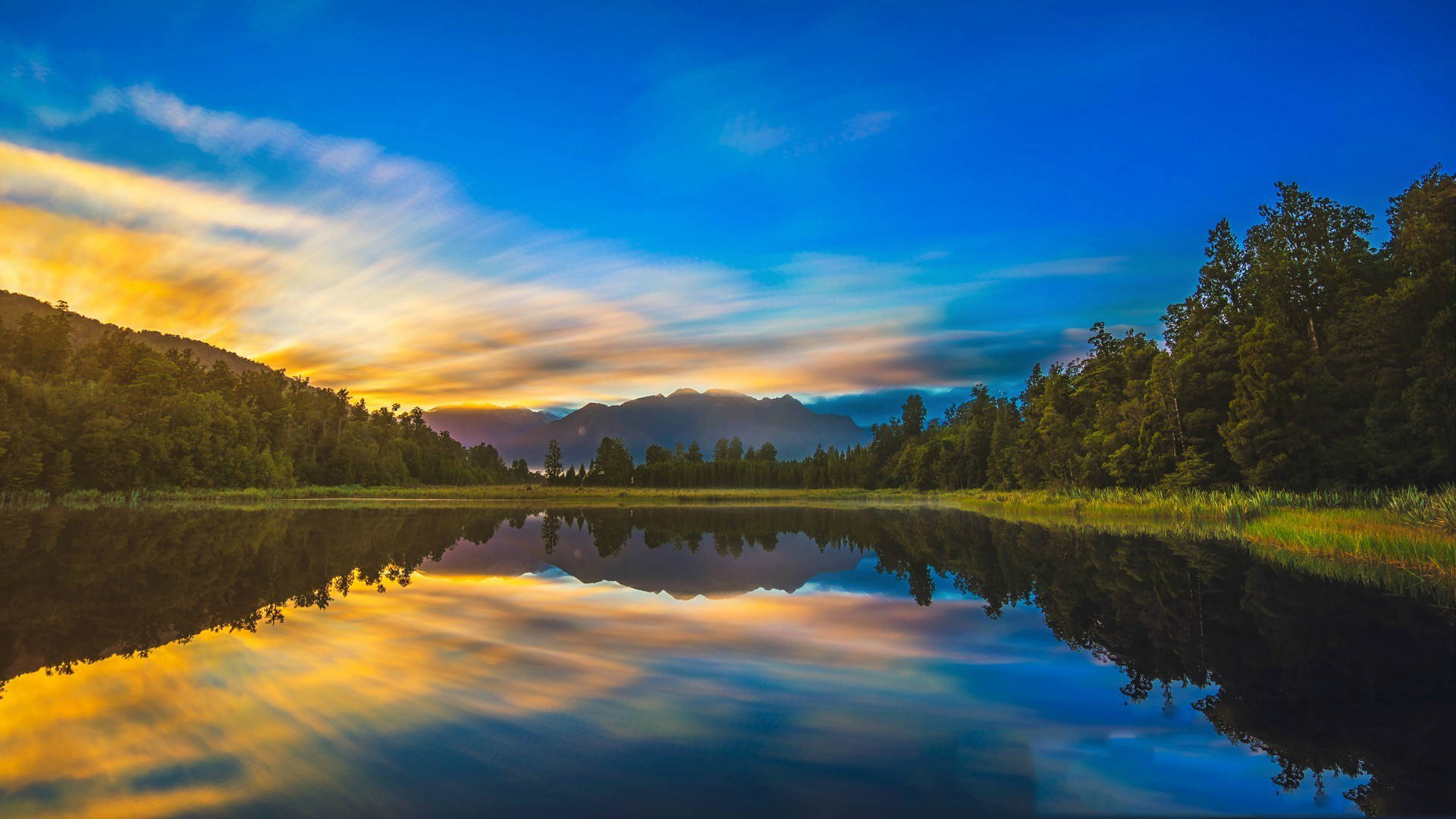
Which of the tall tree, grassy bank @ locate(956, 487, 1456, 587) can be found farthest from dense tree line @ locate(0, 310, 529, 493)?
grassy bank @ locate(956, 487, 1456, 587)

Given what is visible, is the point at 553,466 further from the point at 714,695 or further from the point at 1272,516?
the point at 714,695

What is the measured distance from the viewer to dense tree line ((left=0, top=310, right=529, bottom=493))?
51031mm

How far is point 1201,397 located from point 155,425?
82393mm

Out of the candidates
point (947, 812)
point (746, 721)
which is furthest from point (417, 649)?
point (947, 812)

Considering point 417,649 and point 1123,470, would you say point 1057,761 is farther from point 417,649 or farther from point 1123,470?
point 1123,470

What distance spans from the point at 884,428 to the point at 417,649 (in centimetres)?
13723

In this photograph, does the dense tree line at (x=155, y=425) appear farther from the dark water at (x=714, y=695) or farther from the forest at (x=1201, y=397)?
the dark water at (x=714, y=695)

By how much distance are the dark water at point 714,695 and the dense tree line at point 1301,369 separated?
2109 centimetres

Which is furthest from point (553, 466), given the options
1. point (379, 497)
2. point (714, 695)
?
point (714, 695)

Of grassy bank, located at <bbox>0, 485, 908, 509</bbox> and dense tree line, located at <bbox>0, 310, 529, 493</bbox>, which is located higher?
dense tree line, located at <bbox>0, 310, 529, 493</bbox>

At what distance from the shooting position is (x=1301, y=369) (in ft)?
107

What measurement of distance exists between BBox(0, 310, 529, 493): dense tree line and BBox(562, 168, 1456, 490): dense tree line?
242 ft

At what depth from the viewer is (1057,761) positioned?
201 inches

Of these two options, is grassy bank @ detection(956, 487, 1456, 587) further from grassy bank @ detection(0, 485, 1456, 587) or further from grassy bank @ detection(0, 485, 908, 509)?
grassy bank @ detection(0, 485, 908, 509)
